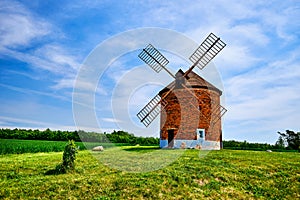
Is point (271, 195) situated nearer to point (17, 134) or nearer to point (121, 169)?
point (121, 169)

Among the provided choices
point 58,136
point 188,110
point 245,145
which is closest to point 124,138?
point 58,136

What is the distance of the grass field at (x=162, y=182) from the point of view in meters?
9.75

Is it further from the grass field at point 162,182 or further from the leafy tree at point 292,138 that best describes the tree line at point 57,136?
the grass field at point 162,182

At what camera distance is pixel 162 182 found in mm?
10844

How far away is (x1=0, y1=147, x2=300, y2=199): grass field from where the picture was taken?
975cm

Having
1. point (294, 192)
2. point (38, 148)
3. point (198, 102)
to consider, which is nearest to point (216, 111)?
point (198, 102)

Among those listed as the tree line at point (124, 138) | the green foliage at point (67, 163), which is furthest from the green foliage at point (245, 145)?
the green foliage at point (67, 163)

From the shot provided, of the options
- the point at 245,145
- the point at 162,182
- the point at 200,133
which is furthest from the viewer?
the point at 245,145

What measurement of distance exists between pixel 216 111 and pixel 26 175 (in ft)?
51.0

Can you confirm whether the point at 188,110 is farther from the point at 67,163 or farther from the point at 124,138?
the point at 124,138

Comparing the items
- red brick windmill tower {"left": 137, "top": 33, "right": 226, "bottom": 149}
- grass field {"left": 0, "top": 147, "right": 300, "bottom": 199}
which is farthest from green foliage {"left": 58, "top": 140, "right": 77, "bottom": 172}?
red brick windmill tower {"left": 137, "top": 33, "right": 226, "bottom": 149}

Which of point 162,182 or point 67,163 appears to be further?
point 67,163

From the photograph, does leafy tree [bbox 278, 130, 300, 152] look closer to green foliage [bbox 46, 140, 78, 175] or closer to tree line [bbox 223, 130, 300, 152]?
tree line [bbox 223, 130, 300, 152]

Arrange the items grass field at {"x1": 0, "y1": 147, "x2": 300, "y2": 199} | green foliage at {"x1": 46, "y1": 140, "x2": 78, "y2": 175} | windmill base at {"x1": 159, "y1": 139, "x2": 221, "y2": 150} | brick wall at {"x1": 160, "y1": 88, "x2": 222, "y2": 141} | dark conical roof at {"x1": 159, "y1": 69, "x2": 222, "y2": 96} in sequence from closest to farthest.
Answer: grass field at {"x1": 0, "y1": 147, "x2": 300, "y2": 199}, green foliage at {"x1": 46, "y1": 140, "x2": 78, "y2": 175}, windmill base at {"x1": 159, "y1": 139, "x2": 221, "y2": 150}, brick wall at {"x1": 160, "y1": 88, "x2": 222, "y2": 141}, dark conical roof at {"x1": 159, "y1": 69, "x2": 222, "y2": 96}
